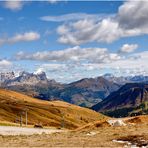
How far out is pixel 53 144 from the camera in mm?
42562

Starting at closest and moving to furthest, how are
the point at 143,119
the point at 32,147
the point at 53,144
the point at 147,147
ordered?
the point at 147,147, the point at 32,147, the point at 53,144, the point at 143,119

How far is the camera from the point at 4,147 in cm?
4003

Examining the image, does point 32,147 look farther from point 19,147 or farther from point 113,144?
point 113,144

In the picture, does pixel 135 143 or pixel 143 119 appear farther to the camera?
pixel 143 119

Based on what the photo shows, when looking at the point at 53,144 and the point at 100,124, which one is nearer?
the point at 53,144

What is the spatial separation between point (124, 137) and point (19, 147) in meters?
12.9

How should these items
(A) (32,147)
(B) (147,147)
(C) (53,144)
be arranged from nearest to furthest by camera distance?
1. (B) (147,147)
2. (A) (32,147)
3. (C) (53,144)

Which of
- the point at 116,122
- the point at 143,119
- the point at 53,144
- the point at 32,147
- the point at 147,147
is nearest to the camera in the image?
the point at 147,147

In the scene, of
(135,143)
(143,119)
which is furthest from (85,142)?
(143,119)

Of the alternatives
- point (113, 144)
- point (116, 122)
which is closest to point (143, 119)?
point (116, 122)

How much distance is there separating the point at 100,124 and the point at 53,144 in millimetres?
28686

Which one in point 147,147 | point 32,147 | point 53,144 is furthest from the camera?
point 53,144

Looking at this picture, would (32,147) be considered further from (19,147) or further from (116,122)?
(116,122)

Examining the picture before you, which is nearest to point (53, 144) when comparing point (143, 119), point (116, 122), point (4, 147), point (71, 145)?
point (71, 145)
